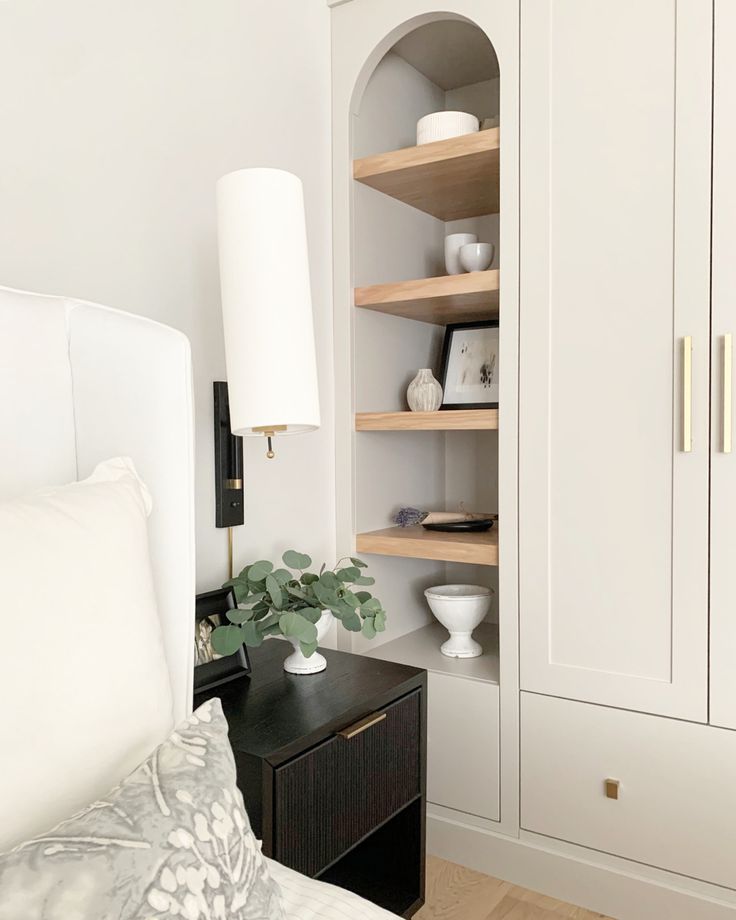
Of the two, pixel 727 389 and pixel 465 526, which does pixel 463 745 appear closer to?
pixel 465 526

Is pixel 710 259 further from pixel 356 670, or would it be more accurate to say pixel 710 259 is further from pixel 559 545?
pixel 356 670

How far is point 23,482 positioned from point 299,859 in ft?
2.58

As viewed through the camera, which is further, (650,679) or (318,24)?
(318,24)

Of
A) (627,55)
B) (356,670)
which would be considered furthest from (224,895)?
(627,55)

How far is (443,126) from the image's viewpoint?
2.21 m

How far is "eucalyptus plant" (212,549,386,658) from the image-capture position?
62.7 inches

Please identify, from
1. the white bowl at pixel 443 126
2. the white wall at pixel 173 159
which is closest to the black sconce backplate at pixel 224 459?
the white wall at pixel 173 159

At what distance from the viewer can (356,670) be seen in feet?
5.67

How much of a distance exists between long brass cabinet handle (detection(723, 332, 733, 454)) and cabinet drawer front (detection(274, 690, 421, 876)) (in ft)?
2.90

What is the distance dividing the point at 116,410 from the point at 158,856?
78 centimetres

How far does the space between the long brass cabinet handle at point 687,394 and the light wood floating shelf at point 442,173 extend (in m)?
0.74

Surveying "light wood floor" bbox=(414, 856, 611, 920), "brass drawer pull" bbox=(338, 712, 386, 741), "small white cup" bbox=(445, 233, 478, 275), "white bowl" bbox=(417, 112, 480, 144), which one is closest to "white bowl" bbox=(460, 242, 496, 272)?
"small white cup" bbox=(445, 233, 478, 275)

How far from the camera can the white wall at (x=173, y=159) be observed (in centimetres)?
149

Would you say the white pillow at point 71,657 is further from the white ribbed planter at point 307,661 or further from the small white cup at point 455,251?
the small white cup at point 455,251
